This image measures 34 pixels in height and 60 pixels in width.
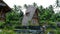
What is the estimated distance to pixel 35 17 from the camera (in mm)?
42406

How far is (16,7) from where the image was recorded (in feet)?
234

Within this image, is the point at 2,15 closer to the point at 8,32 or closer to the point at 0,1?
the point at 0,1

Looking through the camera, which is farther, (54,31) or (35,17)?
(35,17)

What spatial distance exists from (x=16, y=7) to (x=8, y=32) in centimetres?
6631

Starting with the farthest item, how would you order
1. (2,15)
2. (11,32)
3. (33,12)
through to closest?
(33,12) < (2,15) < (11,32)

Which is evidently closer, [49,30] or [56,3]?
[49,30]

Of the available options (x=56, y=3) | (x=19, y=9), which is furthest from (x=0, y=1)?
(x=19, y=9)

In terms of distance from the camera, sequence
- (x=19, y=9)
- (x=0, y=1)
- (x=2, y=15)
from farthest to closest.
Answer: (x=19, y=9), (x=2, y=15), (x=0, y=1)

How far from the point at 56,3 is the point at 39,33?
176ft

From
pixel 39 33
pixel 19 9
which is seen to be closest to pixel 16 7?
pixel 19 9

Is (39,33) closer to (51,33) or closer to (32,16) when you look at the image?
(51,33)

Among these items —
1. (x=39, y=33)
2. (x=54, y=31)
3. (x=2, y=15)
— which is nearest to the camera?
(x=54, y=31)

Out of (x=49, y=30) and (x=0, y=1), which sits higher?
(x=0, y=1)

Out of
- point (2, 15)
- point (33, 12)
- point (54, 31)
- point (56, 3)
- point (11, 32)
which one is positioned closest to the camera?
point (11, 32)
